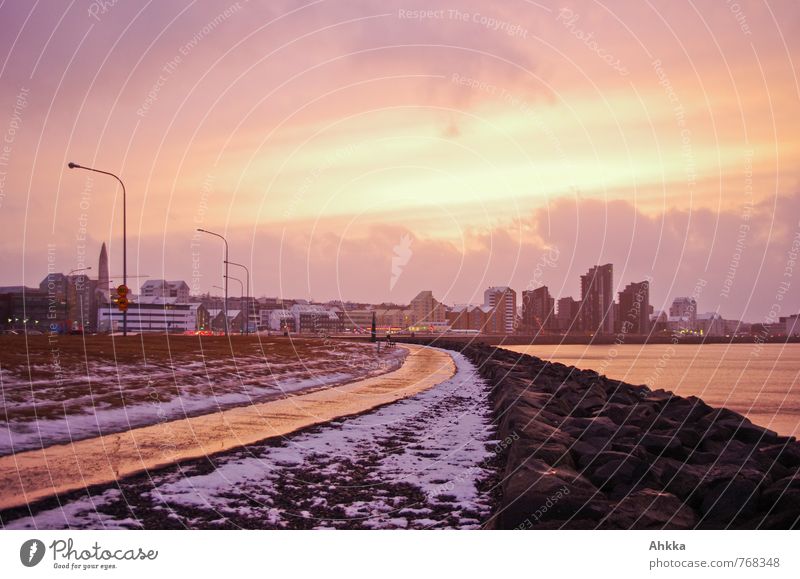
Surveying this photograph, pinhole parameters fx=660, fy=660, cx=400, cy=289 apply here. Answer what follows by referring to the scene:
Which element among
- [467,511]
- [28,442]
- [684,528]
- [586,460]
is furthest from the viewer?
[28,442]

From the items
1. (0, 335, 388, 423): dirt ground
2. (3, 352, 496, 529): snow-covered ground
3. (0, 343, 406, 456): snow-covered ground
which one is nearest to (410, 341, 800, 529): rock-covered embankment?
(3, 352, 496, 529): snow-covered ground

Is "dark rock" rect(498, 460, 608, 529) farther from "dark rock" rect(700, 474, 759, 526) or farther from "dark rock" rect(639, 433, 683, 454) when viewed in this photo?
"dark rock" rect(639, 433, 683, 454)

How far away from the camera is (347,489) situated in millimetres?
10969

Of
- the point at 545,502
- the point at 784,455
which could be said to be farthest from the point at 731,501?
the point at 784,455

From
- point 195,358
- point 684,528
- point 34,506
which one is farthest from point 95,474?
point 195,358

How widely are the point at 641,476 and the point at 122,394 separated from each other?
16.7 meters

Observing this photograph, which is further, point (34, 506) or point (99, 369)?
point (99, 369)

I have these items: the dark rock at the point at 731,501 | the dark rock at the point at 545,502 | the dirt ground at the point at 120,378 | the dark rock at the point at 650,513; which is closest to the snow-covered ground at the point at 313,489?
the dark rock at the point at 545,502

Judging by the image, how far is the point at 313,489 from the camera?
10.9 meters

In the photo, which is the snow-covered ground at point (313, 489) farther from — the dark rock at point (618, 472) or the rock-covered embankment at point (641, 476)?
the dark rock at point (618, 472)

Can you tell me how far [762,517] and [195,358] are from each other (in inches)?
1309

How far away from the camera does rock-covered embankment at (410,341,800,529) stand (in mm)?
8992
